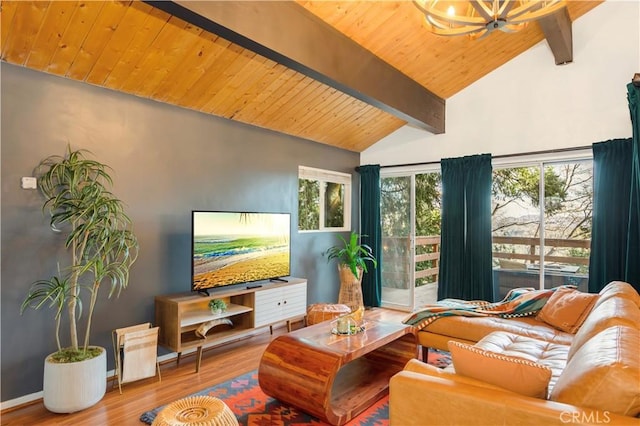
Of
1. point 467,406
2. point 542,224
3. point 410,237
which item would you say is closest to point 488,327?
point 467,406

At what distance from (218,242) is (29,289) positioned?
1470 mm

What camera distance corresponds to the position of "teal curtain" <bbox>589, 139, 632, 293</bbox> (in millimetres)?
3807

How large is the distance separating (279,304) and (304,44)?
261 centimetres

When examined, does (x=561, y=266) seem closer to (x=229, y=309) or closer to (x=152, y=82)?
(x=229, y=309)

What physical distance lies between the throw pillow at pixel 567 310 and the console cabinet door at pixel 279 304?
2414 millimetres

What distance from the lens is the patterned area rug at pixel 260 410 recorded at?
2.44 meters

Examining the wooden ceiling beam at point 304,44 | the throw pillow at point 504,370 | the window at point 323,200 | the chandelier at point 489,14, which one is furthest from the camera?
the window at point 323,200

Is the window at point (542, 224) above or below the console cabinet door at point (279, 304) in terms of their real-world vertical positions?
above

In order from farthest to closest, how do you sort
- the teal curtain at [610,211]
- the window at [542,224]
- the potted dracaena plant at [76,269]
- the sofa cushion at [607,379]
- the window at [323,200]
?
the window at [323,200] → the window at [542,224] → the teal curtain at [610,211] → the potted dracaena plant at [76,269] → the sofa cushion at [607,379]

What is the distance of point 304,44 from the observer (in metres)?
2.86

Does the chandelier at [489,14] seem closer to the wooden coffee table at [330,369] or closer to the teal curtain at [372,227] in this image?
the wooden coffee table at [330,369]

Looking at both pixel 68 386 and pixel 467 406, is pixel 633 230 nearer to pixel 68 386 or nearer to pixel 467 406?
pixel 467 406

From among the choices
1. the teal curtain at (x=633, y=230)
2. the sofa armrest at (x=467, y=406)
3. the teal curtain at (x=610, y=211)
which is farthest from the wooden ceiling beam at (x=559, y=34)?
the sofa armrest at (x=467, y=406)

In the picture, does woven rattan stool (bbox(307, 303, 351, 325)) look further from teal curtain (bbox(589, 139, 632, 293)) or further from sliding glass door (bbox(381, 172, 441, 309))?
teal curtain (bbox(589, 139, 632, 293))
